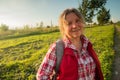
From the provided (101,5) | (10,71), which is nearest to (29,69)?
(10,71)

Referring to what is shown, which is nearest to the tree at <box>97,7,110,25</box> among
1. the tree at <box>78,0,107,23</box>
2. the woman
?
the tree at <box>78,0,107,23</box>

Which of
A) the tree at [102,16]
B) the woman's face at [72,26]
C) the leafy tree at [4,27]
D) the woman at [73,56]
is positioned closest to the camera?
the woman at [73,56]

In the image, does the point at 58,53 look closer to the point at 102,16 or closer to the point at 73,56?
the point at 73,56

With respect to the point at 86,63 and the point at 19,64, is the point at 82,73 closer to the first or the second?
the point at 86,63

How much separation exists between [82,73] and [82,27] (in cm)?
65

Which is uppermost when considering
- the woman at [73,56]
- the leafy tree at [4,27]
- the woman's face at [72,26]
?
the woman's face at [72,26]

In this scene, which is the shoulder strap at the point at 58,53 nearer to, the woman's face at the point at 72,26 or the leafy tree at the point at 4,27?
the woman's face at the point at 72,26

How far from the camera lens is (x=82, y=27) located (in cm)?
352

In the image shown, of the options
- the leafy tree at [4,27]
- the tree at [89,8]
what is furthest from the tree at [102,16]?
the leafy tree at [4,27]

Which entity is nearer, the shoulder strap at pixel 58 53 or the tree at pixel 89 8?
the shoulder strap at pixel 58 53

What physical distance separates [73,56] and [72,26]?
16.5 inches

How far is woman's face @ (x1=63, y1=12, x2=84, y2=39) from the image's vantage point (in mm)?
3398

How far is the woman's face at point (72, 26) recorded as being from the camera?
340cm

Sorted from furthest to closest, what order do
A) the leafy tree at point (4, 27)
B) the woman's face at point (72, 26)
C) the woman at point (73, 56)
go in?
the leafy tree at point (4, 27), the woman's face at point (72, 26), the woman at point (73, 56)
